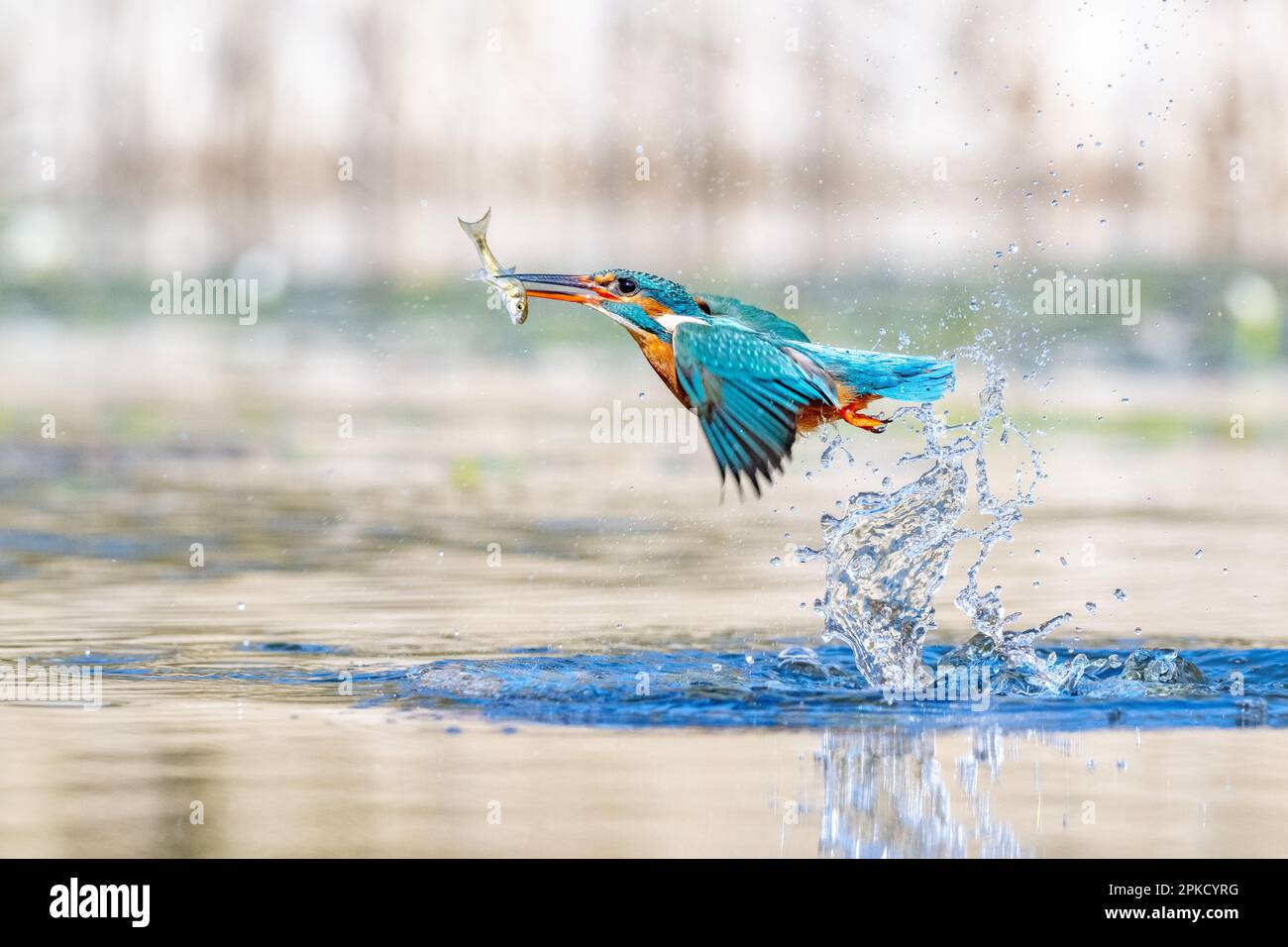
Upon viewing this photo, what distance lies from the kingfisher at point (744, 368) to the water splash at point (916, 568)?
0.19 metres

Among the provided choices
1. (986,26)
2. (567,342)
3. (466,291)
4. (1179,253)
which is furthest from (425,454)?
(986,26)

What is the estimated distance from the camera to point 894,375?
313 inches

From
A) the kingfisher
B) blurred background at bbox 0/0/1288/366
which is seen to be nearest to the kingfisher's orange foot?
the kingfisher

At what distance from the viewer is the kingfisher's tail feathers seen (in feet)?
26.1

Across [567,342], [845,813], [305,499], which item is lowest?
[845,813]

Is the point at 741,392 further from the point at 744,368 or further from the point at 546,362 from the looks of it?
the point at 546,362

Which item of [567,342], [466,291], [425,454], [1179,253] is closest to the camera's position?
[425,454]

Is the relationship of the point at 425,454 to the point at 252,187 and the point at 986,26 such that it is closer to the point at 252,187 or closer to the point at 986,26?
the point at 986,26

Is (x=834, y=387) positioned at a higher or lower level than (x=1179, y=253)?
lower

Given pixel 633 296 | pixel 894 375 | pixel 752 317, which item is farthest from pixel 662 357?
pixel 894 375

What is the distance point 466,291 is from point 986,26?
7.95 m

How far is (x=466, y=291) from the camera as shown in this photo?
67.0ft

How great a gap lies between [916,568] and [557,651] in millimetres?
1318

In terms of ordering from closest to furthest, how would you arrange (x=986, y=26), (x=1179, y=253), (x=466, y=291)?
(x=466, y=291) → (x=1179, y=253) → (x=986, y=26)
